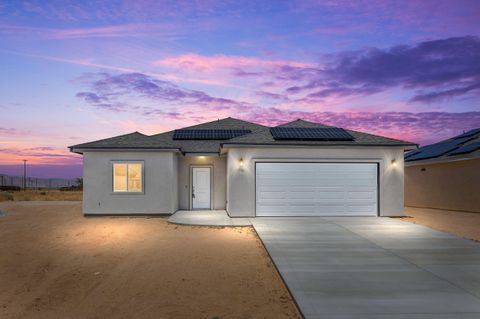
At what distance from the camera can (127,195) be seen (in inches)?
620

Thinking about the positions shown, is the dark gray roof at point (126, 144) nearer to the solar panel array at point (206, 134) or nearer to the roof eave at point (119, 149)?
the roof eave at point (119, 149)

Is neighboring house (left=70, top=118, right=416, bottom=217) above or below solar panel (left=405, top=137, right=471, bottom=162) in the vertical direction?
below

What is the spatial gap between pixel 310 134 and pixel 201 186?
6.05 meters

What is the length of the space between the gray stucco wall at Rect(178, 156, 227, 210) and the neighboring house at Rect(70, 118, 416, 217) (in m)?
1.97

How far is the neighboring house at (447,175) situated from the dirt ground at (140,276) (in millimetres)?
13588

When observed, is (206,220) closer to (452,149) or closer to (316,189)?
(316,189)

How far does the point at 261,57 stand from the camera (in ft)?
54.1

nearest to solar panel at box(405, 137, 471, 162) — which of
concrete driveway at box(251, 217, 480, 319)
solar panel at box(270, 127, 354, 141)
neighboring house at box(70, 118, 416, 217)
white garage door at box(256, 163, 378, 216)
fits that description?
neighboring house at box(70, 118, 416, 217)

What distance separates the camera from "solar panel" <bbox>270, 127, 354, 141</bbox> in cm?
1566

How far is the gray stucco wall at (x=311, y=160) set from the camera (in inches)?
590

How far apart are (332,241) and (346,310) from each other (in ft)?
17.0

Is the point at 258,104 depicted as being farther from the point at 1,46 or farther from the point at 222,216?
the point at 1,46

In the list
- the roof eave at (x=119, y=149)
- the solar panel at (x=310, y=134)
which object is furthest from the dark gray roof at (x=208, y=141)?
the solar panel at (x=310, y=134)

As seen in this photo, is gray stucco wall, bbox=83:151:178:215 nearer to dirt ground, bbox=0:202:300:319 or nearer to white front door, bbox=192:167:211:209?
white front door, bbox=192:167:211:209
